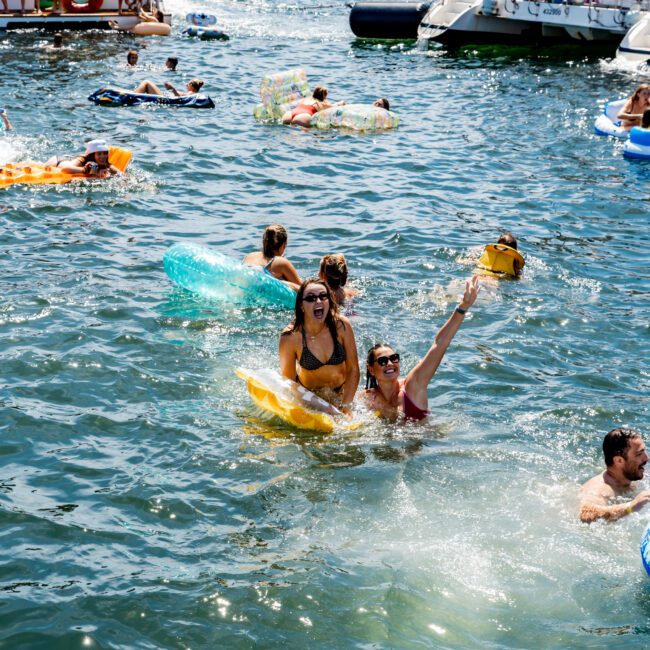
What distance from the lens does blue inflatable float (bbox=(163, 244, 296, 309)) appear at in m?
10.2

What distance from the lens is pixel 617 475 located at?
6707 mm

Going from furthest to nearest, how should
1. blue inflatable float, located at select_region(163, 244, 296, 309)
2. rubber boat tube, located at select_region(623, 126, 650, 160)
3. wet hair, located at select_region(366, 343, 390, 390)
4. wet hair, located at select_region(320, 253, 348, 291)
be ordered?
1. rubber boat tube, located at select_region(623, 126, 650, 160)
2. blue inflatable float, located at select_region(163, 244, 296, 309)
3. wet hair, located at select_region(320, 253, 348, 291)
4. wet hair, located at select_region(366, 343, 390, 390)

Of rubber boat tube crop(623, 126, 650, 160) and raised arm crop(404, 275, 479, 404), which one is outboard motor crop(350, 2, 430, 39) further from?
raised arm crop(404, 275, 479, 404)

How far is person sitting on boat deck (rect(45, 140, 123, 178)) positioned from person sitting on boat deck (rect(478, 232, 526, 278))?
608 centimetres

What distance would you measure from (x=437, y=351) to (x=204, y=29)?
23606 millimetres

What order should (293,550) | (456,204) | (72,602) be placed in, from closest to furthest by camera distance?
(72,602) → (293,550) → (456,204)

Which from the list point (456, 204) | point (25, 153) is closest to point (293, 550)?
point (456, 204)

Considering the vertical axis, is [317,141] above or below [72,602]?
above

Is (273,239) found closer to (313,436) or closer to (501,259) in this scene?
(501,259)

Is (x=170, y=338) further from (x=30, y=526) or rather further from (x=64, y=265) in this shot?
(x=30, y=526)

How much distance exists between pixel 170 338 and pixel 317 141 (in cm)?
911

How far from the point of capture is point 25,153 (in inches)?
627

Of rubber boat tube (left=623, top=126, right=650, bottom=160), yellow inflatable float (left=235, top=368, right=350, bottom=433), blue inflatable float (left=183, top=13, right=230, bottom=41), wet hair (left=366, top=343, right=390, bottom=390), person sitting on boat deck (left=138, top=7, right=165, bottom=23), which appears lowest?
yellow inflatable float (left=235, top=368, right=350, bottom=433)

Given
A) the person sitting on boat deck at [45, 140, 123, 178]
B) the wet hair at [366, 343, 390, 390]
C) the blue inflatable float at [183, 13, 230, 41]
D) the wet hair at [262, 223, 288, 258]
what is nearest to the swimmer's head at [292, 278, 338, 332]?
the wet hair at [366, 343, 390, 390]
